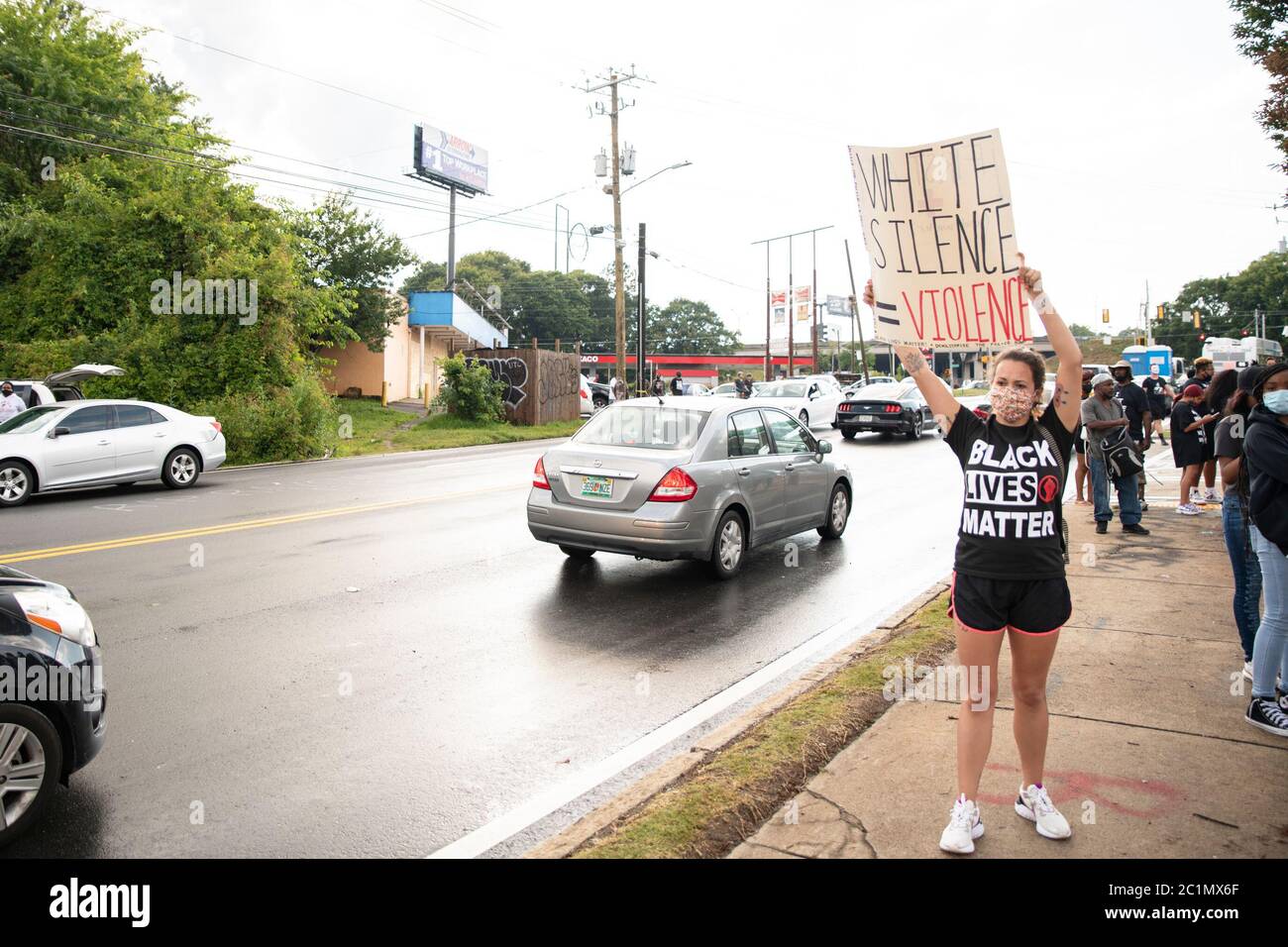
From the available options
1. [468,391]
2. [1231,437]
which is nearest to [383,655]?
[1231,437]

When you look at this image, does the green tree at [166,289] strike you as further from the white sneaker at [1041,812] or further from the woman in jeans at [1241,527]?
the white sneaker at [1041,812]

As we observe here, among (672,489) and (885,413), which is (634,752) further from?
(885,413)

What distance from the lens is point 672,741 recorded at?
4.83 meters

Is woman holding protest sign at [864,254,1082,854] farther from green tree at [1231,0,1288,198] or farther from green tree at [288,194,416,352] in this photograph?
green tree at [288,194,416,352]

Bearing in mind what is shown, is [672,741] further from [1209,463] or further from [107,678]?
[1209,463]

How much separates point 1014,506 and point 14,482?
1376 centimetres

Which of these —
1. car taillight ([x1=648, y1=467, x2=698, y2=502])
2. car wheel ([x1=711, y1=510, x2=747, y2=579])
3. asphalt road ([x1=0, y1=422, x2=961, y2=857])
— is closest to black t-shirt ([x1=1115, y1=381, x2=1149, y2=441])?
asphalt road ([x1=0, y1=422, x2=961, y2=857])

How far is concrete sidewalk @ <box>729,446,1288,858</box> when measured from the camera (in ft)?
11.7

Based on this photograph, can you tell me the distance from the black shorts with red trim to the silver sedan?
177 inches

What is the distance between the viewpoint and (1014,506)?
11.5ft

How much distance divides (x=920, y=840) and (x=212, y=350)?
20.5m
